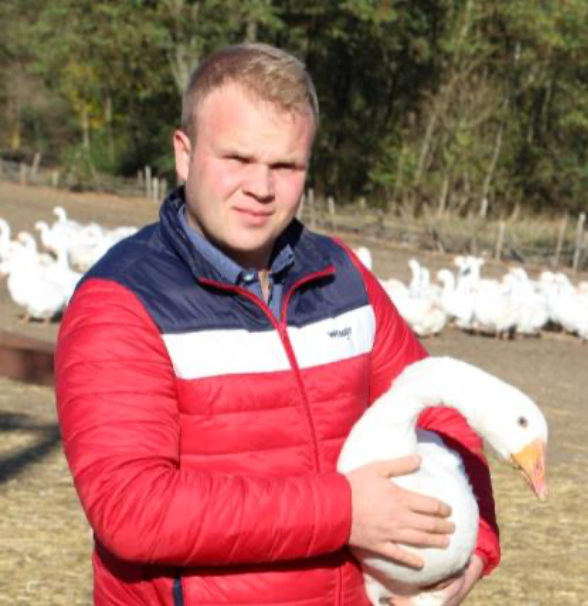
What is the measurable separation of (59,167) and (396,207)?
11606mm

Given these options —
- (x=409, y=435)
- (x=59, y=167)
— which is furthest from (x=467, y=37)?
(x=409, y=435)

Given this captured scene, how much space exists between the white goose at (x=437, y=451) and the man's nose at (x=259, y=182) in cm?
49

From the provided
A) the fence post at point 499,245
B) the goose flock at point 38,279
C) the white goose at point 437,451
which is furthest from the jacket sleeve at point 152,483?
the fence post at point 499,245

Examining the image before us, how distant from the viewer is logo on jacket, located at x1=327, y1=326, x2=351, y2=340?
9.43 ft

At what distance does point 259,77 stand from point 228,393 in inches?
23.7

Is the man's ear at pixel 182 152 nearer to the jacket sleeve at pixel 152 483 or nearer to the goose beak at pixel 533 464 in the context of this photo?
the jacket sleeve at pixel 152 483

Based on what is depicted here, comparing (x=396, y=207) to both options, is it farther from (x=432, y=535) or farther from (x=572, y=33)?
(x=432, y=535)

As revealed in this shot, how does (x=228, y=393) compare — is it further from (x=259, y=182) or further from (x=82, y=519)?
(x=82, y=519)

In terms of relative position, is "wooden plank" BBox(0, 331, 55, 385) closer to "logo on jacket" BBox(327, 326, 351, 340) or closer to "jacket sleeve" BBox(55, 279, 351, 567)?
"logo on jacket" BBox(327, 326, 351, 340)

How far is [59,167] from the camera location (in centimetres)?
4681

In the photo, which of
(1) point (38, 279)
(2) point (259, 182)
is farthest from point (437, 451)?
(1) point (38, 279)

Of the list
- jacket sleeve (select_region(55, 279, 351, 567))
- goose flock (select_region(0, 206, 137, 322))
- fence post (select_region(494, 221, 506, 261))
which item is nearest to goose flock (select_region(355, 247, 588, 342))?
goose flock (select_region(0, 206, 137, 322))

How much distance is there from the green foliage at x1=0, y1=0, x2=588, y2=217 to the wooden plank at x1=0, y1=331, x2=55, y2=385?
1096 inches

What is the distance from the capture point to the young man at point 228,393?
253cm
